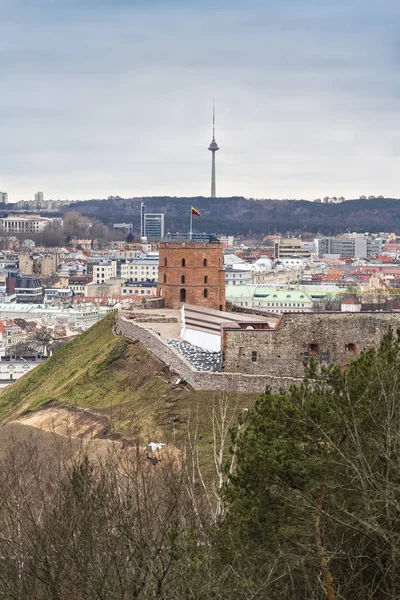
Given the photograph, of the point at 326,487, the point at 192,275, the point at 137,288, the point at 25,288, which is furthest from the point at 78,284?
the point at 326,487

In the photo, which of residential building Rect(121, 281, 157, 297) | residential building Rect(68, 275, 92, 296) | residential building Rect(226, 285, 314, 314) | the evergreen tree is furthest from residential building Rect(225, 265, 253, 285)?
the evergreen tree

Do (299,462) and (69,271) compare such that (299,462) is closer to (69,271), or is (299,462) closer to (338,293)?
(338,293)

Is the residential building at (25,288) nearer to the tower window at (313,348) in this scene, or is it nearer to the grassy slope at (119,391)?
the grassy slope at (119,391)

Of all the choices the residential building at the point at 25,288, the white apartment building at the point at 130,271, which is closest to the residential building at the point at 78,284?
the white apartment building at the point at 130,271

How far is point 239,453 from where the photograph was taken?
611 inches

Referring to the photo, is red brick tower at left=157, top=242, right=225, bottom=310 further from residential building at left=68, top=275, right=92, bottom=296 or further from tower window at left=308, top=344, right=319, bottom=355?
residential building at left=68, top=275, right=92, bottom=296

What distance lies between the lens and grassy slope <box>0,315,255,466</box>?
25062 mm

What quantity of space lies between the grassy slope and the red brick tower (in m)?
2.81

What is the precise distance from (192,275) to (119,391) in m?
13.7

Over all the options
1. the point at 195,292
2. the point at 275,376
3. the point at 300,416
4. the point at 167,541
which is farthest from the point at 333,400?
the point at 195,292

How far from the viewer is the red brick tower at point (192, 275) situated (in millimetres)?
43812

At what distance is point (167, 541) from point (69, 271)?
149 metres

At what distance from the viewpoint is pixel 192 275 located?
43.9m

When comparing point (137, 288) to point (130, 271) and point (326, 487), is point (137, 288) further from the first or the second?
point (326, 487)
